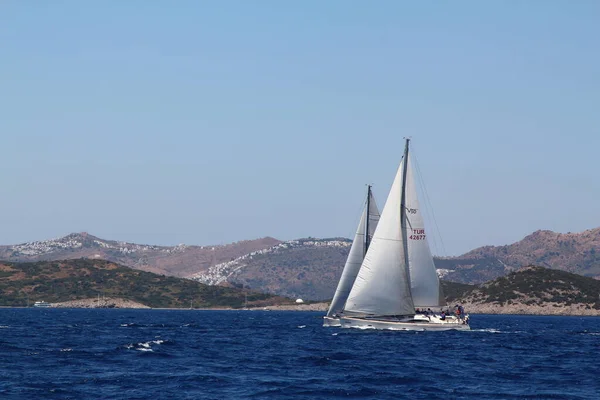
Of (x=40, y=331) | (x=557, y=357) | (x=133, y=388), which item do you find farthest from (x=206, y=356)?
(x=40, y=331)

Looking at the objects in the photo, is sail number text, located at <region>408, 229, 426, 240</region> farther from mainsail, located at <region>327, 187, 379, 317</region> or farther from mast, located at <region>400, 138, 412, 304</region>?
mainsail, located at <region>327, 187, 379, 317</region>

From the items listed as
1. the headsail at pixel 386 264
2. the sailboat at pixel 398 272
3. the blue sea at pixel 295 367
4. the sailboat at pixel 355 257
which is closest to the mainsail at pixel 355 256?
the sailboat at pixel 355 257

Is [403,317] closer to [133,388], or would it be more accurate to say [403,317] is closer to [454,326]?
[454,326]

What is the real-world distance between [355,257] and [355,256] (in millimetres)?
130

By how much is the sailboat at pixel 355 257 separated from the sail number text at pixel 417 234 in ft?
37.7

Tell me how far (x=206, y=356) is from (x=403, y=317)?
34.2m

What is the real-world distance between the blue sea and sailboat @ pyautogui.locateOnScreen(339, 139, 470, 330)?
3629 millimetres

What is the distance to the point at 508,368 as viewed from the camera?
6631 centimetres

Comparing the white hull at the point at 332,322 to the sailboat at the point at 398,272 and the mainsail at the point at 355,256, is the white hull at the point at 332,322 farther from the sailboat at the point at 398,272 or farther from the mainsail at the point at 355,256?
the sailboat at the point at 398,272

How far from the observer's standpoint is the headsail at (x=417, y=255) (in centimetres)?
9994

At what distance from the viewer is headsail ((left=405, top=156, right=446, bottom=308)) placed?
9994cm

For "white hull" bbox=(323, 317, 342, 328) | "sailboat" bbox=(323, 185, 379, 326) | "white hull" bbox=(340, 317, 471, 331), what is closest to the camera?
"white hull" bbox=(340, 317, 471, 331)

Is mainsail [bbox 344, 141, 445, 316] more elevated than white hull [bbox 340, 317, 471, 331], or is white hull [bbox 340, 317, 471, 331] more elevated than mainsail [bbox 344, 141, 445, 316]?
mainsail [bbox 344, 141, 445, 316]

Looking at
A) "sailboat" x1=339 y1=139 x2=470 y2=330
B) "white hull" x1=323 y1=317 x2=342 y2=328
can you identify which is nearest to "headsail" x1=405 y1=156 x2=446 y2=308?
"sailboat" x1=339 y1=139 x2=470 y2=330
